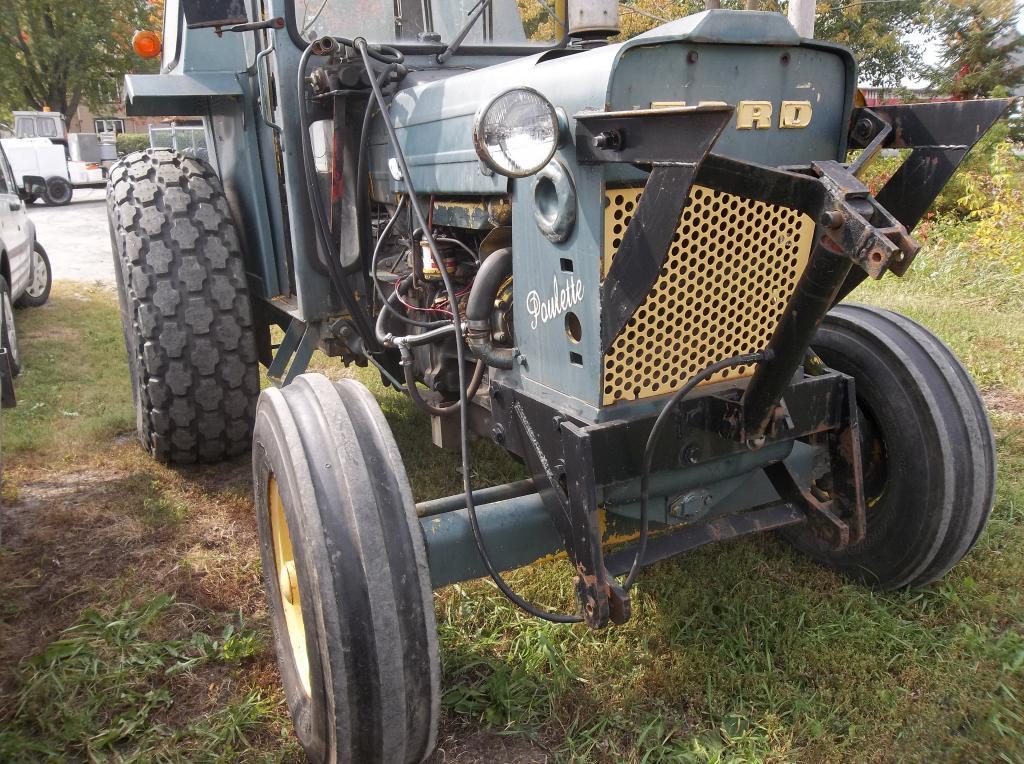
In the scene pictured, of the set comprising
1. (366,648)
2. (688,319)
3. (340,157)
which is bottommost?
(366,648)

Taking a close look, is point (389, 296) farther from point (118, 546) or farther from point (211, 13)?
point (118, 546)

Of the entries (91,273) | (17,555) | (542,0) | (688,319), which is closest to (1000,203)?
(542,0)

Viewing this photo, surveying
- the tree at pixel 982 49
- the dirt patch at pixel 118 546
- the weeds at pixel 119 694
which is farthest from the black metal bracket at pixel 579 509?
the tree at pixel 982 49

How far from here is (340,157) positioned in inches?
112

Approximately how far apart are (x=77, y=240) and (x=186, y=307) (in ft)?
38.1

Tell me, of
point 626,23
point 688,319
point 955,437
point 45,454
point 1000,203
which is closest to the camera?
point 688,319

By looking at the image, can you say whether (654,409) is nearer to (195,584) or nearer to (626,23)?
(195,584)

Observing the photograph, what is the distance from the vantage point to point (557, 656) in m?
2.50

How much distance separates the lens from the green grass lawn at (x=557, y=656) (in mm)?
2209

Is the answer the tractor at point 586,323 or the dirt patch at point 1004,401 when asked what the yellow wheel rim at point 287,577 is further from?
the dirt patch at point 1004,401

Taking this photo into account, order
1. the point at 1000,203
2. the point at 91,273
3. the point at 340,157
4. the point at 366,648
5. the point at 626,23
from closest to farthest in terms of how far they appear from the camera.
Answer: the point at 366,648 → the point at 340,157 → the point at 1000,203 → the point at 91,273 → the point at 626,23

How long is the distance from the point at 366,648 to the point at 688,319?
1.12 meters

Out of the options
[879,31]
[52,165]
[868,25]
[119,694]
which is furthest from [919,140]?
[52,165]

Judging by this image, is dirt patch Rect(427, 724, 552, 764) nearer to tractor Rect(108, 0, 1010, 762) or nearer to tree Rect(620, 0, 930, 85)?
tractor Rect(108, 0, 1010, 762)
